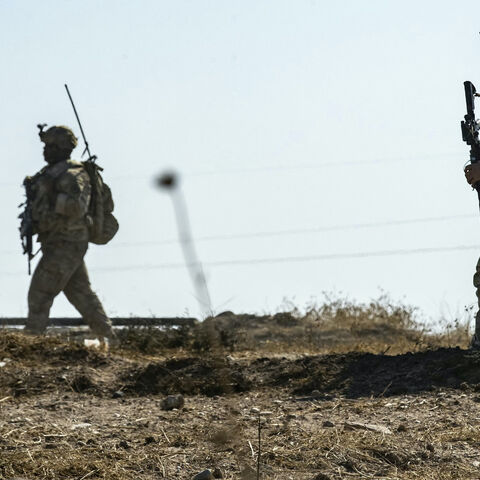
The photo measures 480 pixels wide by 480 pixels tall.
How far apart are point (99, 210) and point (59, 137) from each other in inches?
40.5

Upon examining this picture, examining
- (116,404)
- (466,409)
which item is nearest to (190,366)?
(116,404)

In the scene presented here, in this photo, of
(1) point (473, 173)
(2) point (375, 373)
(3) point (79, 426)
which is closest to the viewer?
(3) point (79, 426)

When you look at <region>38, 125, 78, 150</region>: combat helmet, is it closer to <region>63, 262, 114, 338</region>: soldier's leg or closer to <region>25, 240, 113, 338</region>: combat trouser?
<region>25, 240, 113, 338</region>: combat trouser

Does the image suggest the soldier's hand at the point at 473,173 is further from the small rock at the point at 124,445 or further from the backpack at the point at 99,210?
the backpack at the point at 99,210

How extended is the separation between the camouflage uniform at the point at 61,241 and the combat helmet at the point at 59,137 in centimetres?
24

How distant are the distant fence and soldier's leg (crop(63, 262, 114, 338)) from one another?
703 mm

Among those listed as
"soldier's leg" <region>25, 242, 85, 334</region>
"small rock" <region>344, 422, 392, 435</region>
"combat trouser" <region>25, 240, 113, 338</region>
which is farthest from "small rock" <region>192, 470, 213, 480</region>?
"soldier's leg" <region>25, 242, 85, 334</region>

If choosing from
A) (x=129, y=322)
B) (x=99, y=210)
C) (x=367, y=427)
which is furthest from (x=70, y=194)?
(x=367, y=427)

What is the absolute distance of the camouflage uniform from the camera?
42.2 feet

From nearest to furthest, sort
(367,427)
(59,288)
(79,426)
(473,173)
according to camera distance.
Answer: (367,427), (79,426), (473,173), (59,288)

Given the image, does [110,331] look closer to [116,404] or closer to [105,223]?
[105,223]

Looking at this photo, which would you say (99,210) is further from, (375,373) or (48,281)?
(375,373)

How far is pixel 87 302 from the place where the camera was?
13406 millimetres

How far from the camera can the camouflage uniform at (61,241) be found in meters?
12.9
